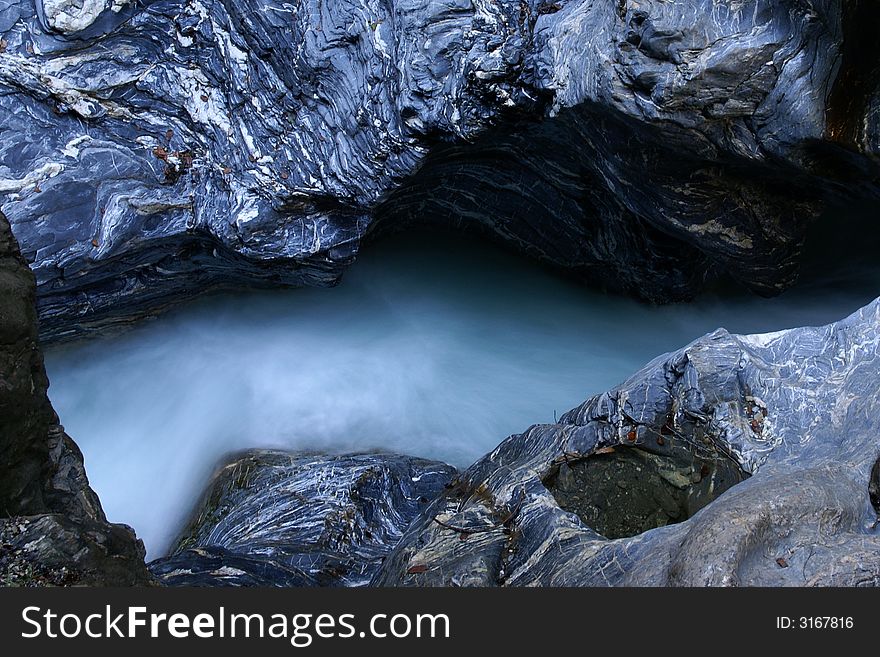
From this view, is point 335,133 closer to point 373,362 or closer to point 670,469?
point 373,362

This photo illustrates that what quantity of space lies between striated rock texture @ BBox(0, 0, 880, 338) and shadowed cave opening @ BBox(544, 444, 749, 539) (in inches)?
79.5

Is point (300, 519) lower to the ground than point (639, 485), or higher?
lower

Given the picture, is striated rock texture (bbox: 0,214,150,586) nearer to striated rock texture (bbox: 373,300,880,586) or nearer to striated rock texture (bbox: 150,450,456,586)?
striated rock texture (bbox: 150,450,456,586)

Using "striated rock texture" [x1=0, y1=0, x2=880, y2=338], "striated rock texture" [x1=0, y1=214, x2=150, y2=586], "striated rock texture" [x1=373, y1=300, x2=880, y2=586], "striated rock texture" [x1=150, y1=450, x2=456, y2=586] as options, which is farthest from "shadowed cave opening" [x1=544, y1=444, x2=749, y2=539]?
"striated rock texture" [x1=0, y1=214, x2=150, y2=586]

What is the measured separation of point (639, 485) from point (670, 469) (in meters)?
0.20

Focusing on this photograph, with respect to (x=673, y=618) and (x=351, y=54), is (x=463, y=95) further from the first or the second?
(x=673, y=618)

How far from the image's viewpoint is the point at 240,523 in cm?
589

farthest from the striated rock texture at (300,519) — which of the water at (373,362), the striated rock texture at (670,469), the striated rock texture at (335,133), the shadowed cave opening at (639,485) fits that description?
the striated rock texture at (335,133)

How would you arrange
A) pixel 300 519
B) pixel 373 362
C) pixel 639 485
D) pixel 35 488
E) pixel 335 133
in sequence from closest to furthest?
pixel 35 488
pixel 639 485
pixel 300 519
pixel 335 133
pixel 373 362

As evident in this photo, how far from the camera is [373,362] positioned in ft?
24.9

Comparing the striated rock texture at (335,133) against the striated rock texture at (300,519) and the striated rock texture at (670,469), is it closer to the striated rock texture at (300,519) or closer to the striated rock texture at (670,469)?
the striated rock texture at (670,469)

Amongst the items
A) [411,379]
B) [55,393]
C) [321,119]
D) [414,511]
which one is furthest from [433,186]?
[55,393]

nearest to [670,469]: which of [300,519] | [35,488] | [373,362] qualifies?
[300,519]

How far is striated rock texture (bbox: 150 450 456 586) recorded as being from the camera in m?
4.89
